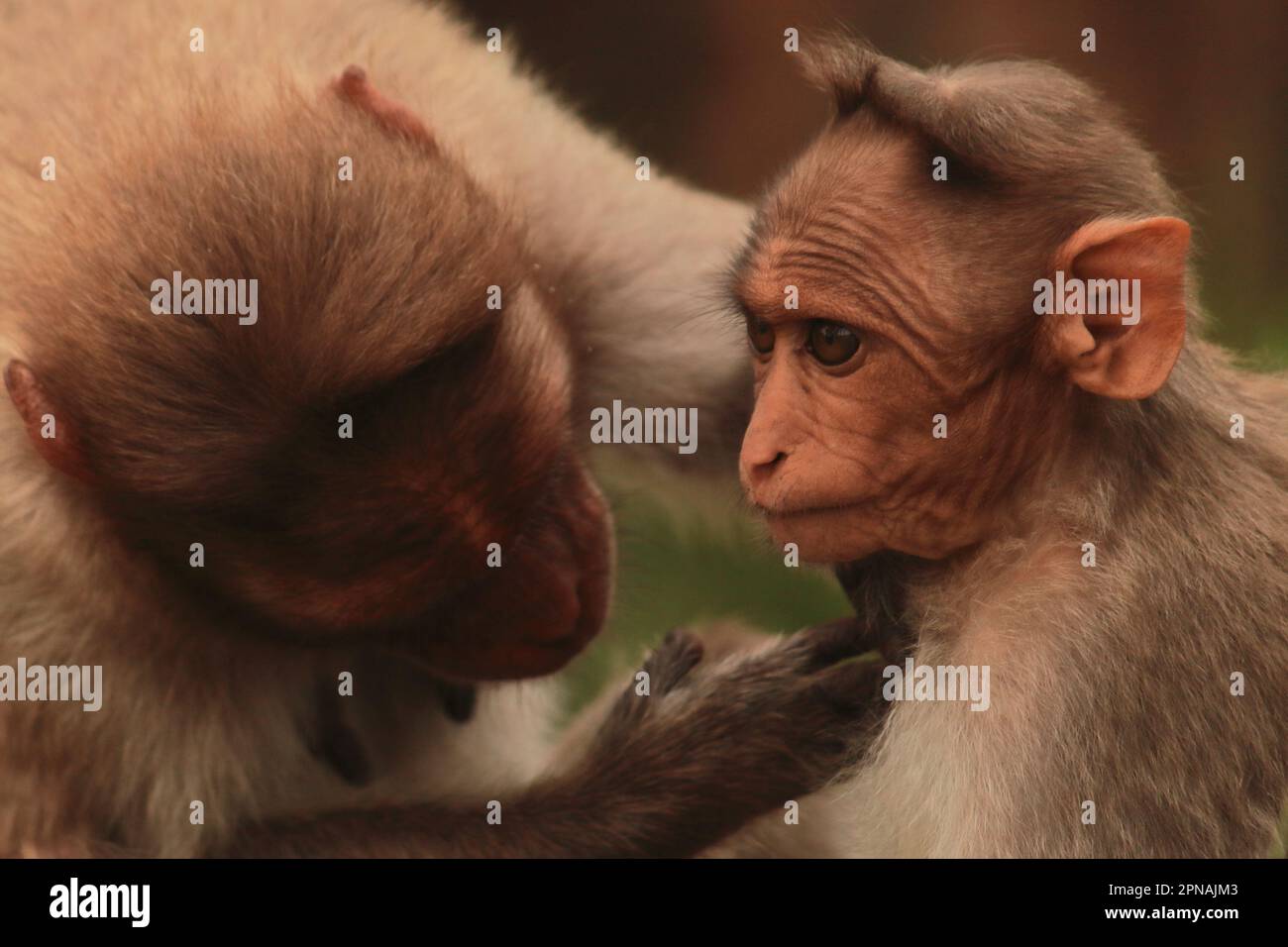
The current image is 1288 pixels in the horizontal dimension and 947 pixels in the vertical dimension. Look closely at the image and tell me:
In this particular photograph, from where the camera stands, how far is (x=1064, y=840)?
3148 millimetres

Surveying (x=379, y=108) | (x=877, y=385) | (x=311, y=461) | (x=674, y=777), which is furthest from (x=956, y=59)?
(x=311, y=461)

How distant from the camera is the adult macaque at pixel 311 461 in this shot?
3361 millimetres

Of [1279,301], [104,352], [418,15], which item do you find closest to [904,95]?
[104,352]

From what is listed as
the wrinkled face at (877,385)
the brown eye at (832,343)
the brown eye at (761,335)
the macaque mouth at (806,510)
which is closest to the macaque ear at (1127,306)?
the wrinkled face at (877,385)

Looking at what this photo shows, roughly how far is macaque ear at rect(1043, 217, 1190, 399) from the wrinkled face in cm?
16

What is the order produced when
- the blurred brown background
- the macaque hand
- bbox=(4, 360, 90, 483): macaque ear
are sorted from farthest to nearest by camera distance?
1. the blurred brown background
2. the macaque hand
3. bbox=(4, 360, 90, 483): macaque ear

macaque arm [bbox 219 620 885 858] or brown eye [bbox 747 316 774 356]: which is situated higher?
brown eye [bbox 747 316 774 356]

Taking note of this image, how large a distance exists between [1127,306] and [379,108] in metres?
1.65

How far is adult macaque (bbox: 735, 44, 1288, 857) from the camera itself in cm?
316

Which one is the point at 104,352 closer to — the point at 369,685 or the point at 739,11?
the point at 369,685

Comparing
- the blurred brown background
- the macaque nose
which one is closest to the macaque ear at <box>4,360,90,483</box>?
the macaque nose

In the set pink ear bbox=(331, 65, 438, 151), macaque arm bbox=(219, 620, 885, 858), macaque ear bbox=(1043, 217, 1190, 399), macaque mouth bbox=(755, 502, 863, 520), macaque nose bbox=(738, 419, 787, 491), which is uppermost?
pink ear bbox=(331, 65, 438, 151)

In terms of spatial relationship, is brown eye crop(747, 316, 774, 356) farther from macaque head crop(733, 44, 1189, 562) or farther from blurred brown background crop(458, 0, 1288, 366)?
blurred brown background crop(458, 0, 1288, 366)

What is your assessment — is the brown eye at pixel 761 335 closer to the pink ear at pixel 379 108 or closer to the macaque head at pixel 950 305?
the macaque head at pixel 950 305
